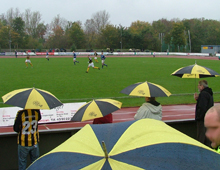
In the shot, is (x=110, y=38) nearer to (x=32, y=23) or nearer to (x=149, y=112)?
(x=32, y=23)

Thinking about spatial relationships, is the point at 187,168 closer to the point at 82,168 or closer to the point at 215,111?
the point at 215,111

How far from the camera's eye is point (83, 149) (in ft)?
6.70

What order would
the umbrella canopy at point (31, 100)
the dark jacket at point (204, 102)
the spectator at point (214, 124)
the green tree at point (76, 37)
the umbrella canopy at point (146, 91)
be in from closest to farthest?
the spectator at point (214, 124)
the umbrella canopy at point (31, 100)
the umbrella canopy at point (146, 91)
the dark jacket at point (204, 102)
the green tree at point (76, 37)

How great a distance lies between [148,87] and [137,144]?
3957 millimetres

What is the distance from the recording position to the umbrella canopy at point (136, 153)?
1.82 metres

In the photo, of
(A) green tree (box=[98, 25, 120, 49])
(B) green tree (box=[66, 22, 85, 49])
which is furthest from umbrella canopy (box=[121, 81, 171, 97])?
(B) green tree (box=[66, 22, 85, 49])

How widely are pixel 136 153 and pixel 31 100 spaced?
138 inches

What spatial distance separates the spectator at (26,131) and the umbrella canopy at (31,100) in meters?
0.22

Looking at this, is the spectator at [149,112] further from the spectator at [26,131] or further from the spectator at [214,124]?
the spectator at [214,124]

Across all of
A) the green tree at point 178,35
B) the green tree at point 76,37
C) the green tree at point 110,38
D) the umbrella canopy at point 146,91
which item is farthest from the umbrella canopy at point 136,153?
the green tree at point 76,37

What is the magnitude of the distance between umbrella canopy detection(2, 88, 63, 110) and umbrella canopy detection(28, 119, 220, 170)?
113 inches

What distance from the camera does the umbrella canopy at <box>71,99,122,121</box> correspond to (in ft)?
16.8

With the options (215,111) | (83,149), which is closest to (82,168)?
(83,149)

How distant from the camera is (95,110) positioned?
5234 millimetres
